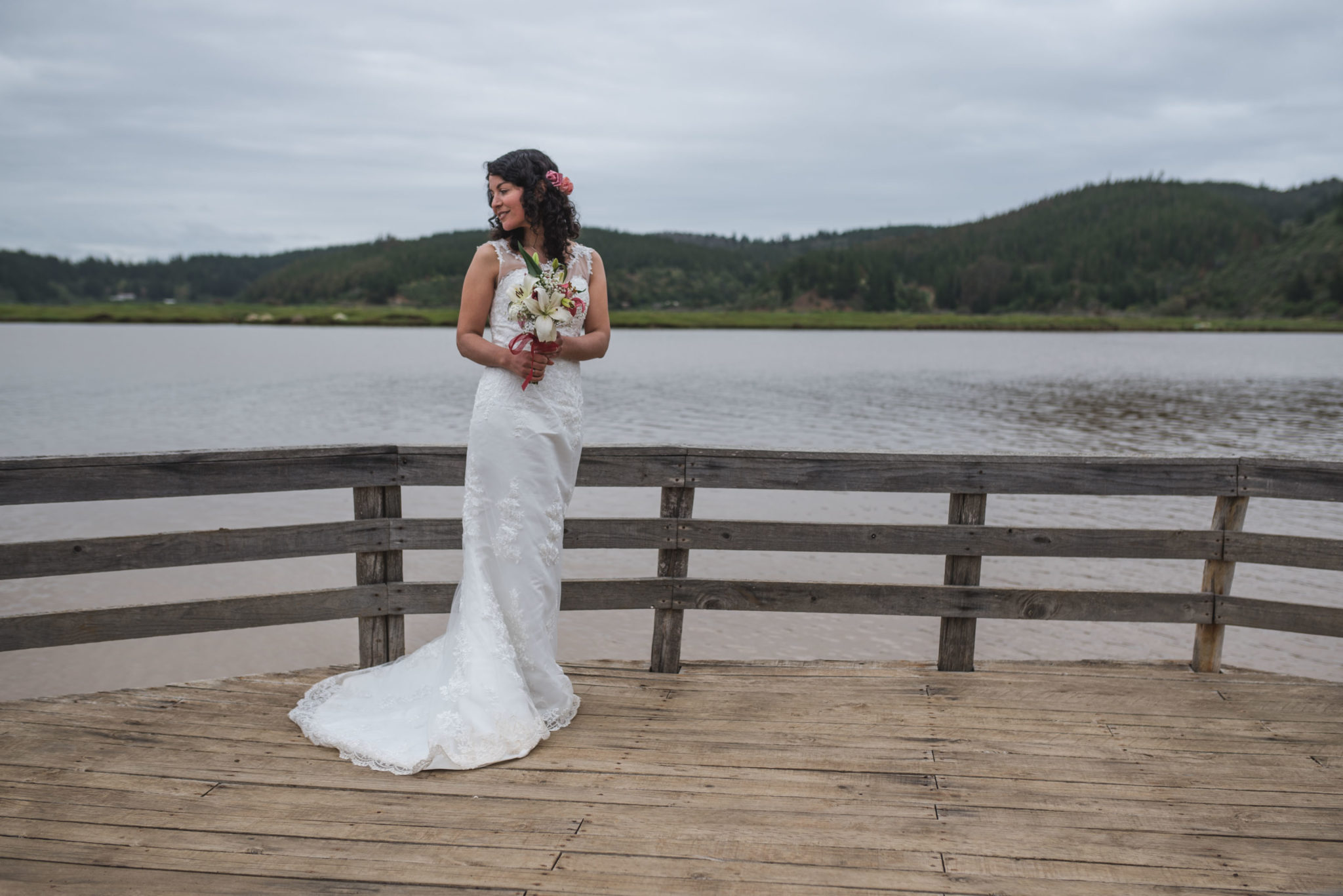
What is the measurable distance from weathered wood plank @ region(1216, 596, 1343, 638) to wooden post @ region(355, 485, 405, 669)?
4.07 metres

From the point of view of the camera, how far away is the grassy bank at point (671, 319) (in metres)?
101

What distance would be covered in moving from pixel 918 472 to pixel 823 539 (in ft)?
1.86

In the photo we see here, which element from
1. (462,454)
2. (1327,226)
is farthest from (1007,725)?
(1327,226)

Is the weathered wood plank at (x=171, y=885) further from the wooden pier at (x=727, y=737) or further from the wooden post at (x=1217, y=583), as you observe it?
the wooden post at (x=1217, y=583)

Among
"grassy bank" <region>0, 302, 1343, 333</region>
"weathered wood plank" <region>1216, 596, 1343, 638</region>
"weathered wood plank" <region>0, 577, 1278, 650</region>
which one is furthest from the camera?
"grassy bank" <region>0, 302, 1343, 333</region>

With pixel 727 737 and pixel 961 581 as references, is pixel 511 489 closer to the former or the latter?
pixel 727 737

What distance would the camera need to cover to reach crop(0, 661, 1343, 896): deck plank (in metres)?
2.85

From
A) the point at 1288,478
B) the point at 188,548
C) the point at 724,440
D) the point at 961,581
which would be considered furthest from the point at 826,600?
the point at 724,440

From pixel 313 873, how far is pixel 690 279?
424 feet

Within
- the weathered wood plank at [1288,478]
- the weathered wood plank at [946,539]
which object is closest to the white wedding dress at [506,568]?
the weathered wood plank at [946,539]

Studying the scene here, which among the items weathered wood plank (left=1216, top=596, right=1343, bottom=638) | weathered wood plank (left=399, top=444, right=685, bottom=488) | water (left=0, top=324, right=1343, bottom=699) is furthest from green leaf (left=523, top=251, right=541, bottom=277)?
weathered wood plank (left=1216, top=596, right=1343, bottom=638)

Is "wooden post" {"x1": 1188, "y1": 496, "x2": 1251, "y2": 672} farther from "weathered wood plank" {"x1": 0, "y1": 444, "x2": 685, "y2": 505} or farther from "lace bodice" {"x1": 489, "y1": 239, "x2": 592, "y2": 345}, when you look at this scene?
"lace bodice" {"x1": 489, "y1": 239, "x2": 592, "y2": 345}

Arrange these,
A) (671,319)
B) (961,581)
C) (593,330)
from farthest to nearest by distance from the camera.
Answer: (671,319)
(961,581)
(593,330)

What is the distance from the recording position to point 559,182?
3863 millimetres
